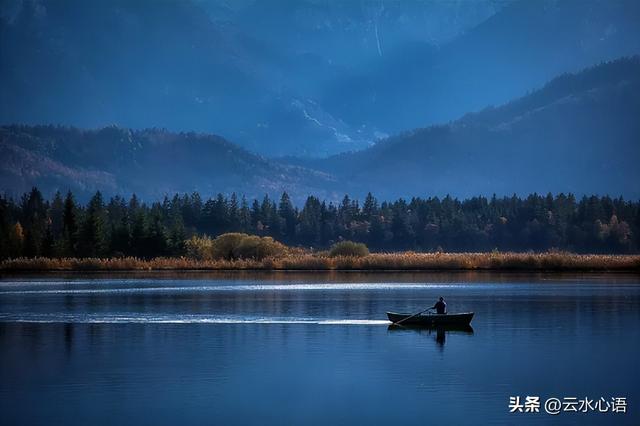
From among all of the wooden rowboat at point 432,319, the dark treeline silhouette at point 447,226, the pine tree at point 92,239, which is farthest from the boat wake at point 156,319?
the dark treeline silhouette at point 447,226

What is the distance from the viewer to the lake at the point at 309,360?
31.0 metres

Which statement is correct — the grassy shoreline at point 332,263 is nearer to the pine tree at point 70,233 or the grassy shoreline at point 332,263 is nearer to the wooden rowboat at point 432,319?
the pine tree at point 70,233

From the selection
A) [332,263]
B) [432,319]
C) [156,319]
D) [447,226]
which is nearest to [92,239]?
[332,263]

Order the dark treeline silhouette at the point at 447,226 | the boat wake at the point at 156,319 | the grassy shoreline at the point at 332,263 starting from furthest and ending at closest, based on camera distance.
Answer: the dark treeline silhouette at the point at 447,226 → the grassy shoreline at the point at 332,263 → the boat wake at the point at 156,319

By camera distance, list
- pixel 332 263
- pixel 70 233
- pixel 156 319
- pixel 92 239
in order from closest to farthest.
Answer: pixel 156 319 → pixel 332 263 → pixel 92 239 → pixel 70 233

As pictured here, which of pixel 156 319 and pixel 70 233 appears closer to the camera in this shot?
pixel 156 319

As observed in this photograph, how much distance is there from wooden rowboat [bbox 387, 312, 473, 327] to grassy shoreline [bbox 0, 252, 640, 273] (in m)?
65.0

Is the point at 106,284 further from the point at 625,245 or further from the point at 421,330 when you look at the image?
the point at 625,245

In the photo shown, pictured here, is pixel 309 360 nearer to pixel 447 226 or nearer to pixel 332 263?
pixel 332 263

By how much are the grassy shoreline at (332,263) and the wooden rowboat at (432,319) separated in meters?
65.0

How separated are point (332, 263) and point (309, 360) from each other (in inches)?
3206

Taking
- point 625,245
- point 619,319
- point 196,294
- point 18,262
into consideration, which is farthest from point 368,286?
point 625,245

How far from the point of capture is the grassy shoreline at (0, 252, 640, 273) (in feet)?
383

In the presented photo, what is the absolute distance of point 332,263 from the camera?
403ft
